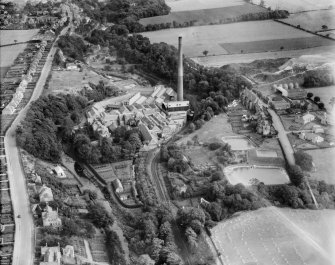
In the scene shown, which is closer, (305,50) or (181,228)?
(181,228)

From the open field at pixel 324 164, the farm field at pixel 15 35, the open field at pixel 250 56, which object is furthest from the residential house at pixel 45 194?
the farm field at pixel 15 35

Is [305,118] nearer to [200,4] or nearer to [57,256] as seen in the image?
[57,256]

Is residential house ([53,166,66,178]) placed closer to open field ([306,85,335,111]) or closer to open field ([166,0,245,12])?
open field ([306,85,335,111])

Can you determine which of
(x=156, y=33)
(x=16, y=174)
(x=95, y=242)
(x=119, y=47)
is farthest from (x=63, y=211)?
(x=156, y=33)

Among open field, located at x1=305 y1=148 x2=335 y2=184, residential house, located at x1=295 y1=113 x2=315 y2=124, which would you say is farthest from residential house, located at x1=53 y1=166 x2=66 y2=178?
residential house, located at x1=295 y1=113 x2=315 y2=124

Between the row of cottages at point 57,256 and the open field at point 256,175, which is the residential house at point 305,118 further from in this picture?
the row of cottages at point 57,256

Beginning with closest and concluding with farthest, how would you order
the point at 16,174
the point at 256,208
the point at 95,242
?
the point at 95,242, the point at 256,208, the point at 16,174

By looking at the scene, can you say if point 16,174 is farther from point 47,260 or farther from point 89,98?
point 89,98
